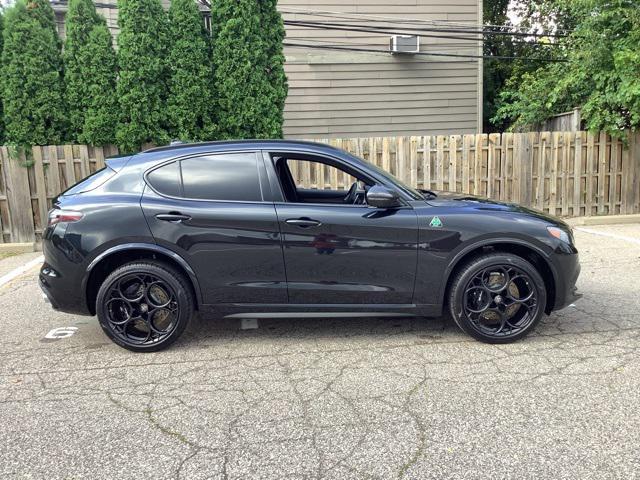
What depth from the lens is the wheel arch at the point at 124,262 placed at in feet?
13.5

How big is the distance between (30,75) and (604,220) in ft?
35.0

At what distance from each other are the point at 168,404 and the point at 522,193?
28.8 ft

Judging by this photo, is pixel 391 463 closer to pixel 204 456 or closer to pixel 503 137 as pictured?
pixel 204 456

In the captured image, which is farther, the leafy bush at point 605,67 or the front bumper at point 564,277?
the leafy bush at point 605,67

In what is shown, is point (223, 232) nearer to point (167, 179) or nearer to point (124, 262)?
point (167, 179)

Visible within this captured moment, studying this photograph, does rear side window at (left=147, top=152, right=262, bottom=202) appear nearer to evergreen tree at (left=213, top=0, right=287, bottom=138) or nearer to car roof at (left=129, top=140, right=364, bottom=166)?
car roof at (left=129, top=140, right=364, bottom=166)

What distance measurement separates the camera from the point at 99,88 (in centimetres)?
874

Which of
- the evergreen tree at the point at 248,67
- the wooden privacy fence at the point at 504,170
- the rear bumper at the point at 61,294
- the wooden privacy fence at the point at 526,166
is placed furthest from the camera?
the wooden privacy fence at the point at 526,166

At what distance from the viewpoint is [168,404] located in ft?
11.1

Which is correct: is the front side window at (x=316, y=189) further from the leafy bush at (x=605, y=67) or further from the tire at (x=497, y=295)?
the leafy bush at (x=605, y=67)

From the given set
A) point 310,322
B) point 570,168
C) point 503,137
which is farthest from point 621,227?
point 310,322

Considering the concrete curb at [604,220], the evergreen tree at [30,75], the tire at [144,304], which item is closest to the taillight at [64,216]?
the tire at [144,304]

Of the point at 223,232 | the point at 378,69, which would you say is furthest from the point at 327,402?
the point at 378,69

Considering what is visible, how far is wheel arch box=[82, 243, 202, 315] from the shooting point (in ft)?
13.5
